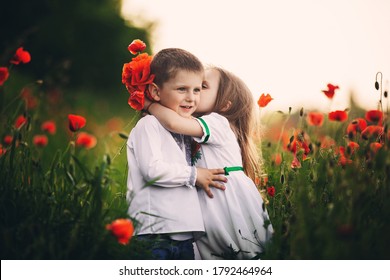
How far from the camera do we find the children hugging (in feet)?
6.26

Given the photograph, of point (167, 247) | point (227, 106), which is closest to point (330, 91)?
point (227, 106)

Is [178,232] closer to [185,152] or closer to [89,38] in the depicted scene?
[185,152]

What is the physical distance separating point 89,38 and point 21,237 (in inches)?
293

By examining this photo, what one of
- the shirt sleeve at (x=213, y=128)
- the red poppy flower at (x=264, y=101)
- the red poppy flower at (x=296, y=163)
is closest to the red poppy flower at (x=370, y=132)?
the red poppy flower at (x=296, y=163)

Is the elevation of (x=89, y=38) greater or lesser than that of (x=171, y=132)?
greater

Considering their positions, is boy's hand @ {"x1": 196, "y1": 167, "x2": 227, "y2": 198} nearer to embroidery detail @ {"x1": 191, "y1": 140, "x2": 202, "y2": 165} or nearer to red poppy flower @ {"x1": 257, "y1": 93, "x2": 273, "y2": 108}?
embroidery detail @ {"x1": 191, "y1": 140, "x2": 202, "y2": 165}

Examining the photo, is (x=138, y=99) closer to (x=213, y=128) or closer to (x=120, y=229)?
(x=213, y=128)

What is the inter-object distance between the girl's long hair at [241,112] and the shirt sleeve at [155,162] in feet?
1.27

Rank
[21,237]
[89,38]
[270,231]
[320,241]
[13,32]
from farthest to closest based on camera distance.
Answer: [89,38] → [13,32] → [270,231] → [21,237] → [320,241]

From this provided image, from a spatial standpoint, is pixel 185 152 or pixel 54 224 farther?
pixel 185 152

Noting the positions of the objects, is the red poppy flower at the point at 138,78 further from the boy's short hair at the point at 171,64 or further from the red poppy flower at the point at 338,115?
the red poppy flower at the point at 338,115

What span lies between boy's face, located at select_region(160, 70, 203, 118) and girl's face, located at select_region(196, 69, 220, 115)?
122 millimetres

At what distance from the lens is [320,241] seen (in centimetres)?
157
